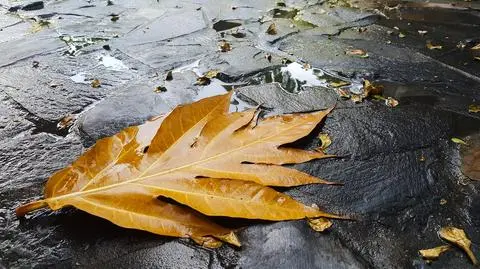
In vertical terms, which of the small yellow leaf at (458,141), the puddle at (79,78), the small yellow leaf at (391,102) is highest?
the puddle at (79,78)

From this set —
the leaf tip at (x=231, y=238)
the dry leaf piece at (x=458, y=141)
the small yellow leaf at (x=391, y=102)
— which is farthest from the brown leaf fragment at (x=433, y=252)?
the small yellow leaf at (x=391, y=102)

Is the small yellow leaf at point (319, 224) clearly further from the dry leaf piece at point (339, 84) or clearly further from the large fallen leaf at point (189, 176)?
the dry leaf piece at point (339, 84)

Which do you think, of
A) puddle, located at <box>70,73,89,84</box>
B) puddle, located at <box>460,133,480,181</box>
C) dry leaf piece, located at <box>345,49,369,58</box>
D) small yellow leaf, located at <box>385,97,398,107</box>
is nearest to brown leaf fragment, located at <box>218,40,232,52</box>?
dry leaf piece, located at <box>345,49,369,58</box>

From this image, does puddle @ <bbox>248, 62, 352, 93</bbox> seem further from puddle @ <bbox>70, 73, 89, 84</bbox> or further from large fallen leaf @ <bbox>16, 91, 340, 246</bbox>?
puddle @ <bbox>70, 73, 89, 84</bbox>

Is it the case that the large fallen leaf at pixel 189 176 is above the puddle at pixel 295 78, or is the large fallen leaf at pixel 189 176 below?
above

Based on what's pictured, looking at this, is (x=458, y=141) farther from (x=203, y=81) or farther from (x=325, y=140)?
(x=203, y=81)

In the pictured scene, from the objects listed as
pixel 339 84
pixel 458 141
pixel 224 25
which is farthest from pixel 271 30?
pixel 458 141

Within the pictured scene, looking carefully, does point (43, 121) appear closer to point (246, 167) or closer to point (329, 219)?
point (246, 167)

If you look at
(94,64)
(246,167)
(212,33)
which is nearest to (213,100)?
(246,167)
